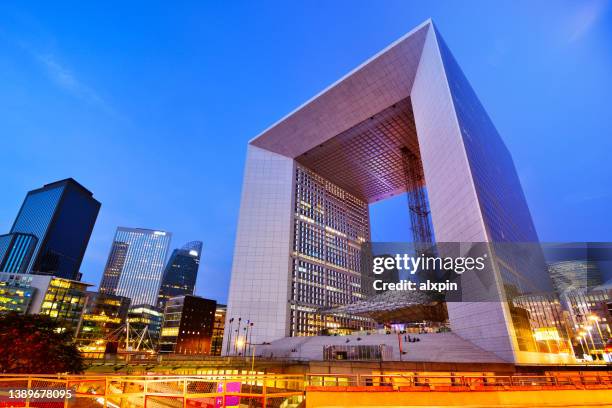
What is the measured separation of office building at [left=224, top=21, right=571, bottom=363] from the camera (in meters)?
40.3

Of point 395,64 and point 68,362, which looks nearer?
point 68,362

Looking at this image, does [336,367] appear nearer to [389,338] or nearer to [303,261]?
[389,338]

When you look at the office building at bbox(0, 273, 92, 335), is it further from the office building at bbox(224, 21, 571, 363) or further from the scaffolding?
the scaffolding

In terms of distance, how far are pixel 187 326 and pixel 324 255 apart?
8259 cm

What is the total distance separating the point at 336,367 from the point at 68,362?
28.1 m

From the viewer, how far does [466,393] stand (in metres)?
14.2

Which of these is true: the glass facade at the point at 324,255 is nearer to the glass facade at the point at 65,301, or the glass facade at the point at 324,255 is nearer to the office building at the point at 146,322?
the glass facade at the point at 65,301

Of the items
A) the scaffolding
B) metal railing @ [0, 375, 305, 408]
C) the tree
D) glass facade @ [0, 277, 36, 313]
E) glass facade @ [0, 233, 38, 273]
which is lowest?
metal railing @ [0, 375, 305, 408]

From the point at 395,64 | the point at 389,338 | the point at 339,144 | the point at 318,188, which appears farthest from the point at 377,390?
the point at 318,188

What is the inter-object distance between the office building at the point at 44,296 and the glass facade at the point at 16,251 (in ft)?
259

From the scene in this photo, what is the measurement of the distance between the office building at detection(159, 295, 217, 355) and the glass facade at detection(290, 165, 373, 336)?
7548cm

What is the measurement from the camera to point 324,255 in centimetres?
9125

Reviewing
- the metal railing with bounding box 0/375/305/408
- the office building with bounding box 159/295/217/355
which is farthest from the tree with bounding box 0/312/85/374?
the office building with bounding box 159/295/217/355

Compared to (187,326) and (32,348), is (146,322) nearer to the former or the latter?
(187,326)
